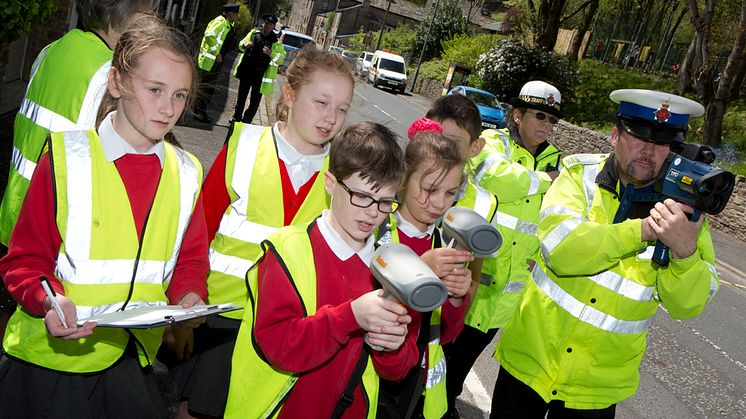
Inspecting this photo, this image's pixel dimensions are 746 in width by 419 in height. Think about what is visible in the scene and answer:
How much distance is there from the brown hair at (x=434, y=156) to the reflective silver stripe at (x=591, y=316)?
83 cm

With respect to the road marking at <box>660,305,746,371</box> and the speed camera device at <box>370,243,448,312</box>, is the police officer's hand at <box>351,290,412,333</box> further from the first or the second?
the road marking at <box>660,305,746,371</box>

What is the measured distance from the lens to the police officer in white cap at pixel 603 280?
2766mm

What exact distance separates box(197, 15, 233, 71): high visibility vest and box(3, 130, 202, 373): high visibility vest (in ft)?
29.7

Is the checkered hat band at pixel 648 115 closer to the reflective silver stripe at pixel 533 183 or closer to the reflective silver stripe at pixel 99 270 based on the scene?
the reflective silver stripe at pixel 533 183

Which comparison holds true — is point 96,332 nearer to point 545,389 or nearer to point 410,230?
point 410,230

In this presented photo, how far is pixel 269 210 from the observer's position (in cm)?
278

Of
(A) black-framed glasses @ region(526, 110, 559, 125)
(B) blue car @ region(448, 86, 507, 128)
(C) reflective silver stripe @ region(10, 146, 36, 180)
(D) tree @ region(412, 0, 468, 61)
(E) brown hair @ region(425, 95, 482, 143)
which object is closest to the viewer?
(C) reflective silver stripe @ region(10, 146, 36, 180)

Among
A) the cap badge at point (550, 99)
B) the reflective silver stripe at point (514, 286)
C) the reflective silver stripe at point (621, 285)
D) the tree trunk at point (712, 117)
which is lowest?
the reflective silver stripe at point (514, 286)

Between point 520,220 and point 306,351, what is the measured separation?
81.0 inches

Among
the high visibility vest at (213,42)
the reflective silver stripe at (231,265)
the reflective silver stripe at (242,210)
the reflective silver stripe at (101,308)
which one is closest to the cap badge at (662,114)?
the reflective silver stripe at (242,210)

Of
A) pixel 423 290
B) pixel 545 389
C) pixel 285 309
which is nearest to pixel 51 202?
pixel 285 309

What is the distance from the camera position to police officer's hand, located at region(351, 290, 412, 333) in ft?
6.28

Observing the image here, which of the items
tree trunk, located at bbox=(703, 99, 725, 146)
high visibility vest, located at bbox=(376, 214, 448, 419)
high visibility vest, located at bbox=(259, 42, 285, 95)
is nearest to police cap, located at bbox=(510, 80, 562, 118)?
high visibility vest, located at bbox=(376, 214, 448, 419)

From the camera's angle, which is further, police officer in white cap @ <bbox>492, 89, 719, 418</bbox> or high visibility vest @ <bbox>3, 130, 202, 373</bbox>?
police officer in white cap @ <bbox>492, 89, 719, 418</bbox>
